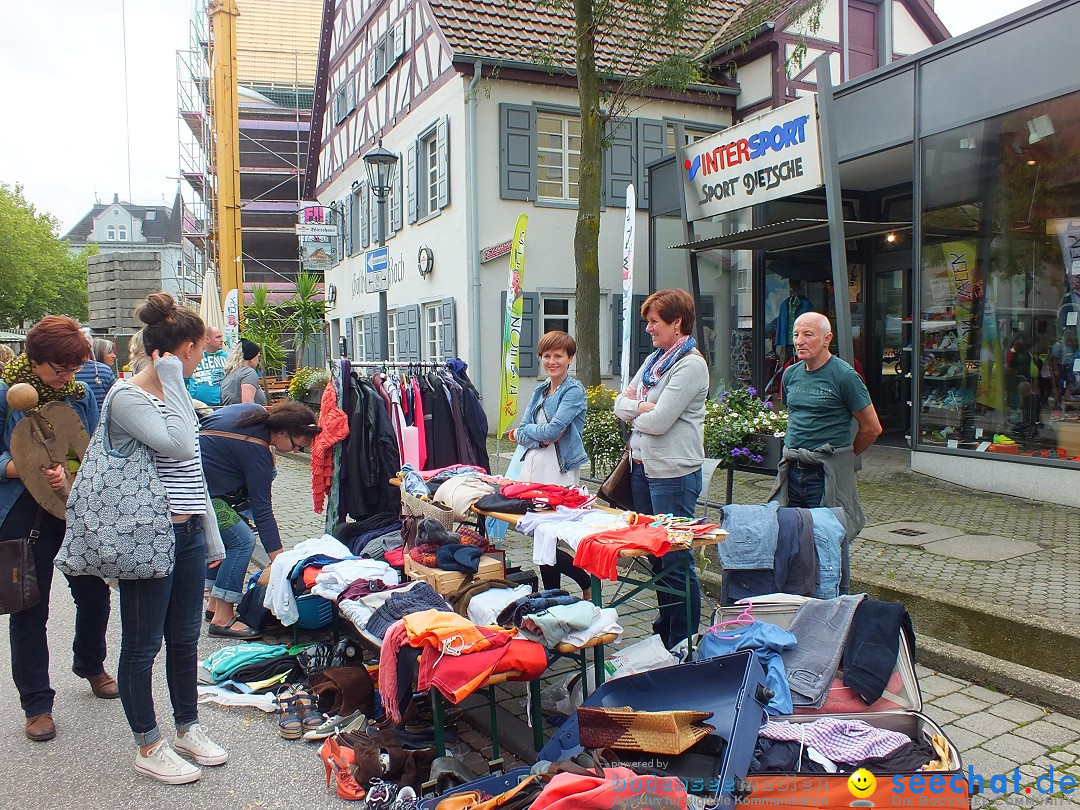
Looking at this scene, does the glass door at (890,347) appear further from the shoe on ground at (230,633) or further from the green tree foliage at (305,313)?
the green tree foliage at (305,313)

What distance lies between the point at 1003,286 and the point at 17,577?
8.84 meters

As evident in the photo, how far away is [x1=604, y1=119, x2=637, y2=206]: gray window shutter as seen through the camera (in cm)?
1539

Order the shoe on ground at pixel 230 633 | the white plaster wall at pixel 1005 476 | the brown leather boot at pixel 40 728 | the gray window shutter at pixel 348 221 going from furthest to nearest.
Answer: the gray window shutter at pixel 348 221
the white plaster wall at pixel 1005 476
the shoe on ground at pixel 230 633
the brown leather boot at pixel 40 728

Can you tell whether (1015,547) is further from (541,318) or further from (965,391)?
(541,318)

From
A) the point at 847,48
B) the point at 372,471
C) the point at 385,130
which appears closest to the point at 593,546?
the point at 372,471

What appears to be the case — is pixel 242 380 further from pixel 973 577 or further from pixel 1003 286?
pixel 1003 286

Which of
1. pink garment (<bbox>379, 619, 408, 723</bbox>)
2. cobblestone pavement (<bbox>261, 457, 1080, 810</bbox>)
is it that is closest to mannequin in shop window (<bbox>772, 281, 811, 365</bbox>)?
cobblestone pavement (<bbox>261, 457, 1080, 810</bbox>)

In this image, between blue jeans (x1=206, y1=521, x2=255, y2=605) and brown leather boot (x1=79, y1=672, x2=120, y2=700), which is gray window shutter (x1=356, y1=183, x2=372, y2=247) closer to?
blue jeans (x1=206, y1=521, x2=255, y2=605)

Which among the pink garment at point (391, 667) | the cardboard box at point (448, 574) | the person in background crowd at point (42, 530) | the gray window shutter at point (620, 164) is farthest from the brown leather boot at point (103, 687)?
the gray window shutter at point (620, 164)

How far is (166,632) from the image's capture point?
11.3ft

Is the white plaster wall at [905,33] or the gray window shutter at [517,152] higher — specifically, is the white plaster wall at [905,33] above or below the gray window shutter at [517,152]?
above

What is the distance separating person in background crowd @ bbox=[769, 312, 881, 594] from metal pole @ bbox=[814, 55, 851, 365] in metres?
3.84

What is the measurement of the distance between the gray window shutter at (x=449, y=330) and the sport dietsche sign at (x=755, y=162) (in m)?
5.17

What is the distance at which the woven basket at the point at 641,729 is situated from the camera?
2.68 meters
